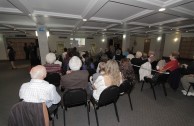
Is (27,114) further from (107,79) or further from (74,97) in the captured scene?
(107,79)

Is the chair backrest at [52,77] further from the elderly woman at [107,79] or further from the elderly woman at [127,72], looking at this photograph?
the elderly woman at [127,72]

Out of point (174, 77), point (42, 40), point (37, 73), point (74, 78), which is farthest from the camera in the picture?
point (42, 40)

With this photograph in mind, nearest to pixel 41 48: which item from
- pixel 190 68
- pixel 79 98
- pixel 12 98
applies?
pixel 12 98

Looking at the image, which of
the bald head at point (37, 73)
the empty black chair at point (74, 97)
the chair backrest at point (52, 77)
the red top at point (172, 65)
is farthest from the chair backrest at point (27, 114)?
the red top at point (172, 65)

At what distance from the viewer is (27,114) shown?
1243 mm

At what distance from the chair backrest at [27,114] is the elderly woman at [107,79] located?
101 centimetres

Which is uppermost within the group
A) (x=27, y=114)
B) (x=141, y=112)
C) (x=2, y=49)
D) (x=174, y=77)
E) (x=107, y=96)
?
(x=2, y=49)

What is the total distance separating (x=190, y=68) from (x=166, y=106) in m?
1.73

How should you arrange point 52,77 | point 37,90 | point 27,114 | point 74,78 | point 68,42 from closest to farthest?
point 27,114 → point 37,90 → point 74,78 → point 52,77 → point 68,42

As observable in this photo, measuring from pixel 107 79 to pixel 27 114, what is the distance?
129 cm

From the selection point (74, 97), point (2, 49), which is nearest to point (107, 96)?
point (74, 97)

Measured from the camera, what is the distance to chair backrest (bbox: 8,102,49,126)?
121 cm

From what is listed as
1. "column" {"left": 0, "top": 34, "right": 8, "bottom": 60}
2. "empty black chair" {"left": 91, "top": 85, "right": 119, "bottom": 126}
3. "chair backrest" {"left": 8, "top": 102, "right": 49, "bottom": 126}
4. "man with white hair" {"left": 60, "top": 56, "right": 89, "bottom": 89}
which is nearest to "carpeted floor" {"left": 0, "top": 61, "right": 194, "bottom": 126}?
"empty black chair" {"left": 91, "top": 85, "right": 119, "bottom": 126}

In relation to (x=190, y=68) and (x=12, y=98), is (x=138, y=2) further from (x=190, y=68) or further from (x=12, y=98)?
(x=12, y=98)
